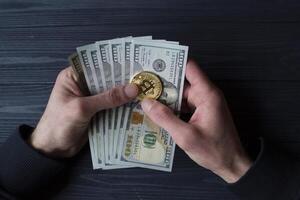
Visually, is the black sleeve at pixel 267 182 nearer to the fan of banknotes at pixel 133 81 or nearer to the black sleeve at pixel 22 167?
the fan of banknotes at pixel 133 81

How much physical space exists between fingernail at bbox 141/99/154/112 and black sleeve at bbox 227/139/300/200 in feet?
0.78

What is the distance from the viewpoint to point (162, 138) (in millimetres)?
1097

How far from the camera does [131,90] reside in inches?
40.8

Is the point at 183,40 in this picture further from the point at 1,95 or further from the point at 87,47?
the point at 1,95

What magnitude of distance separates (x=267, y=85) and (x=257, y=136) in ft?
0.40

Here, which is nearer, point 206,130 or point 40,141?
point 206,130

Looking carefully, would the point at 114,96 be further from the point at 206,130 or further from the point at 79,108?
A: the point at 206,130

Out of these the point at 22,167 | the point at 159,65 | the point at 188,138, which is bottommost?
the point at 22,167

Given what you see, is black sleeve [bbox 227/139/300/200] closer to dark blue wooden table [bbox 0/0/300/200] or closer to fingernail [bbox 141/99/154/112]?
dark blue wooden table [bbox 0/0/300/200]

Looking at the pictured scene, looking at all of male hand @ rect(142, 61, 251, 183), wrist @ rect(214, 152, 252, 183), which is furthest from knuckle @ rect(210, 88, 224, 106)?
wrist @ rect(214, 152, 252, 183)

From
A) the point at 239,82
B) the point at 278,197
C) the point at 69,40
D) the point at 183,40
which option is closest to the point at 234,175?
the point at 278,197

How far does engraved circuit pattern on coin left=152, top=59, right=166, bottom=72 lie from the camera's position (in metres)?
1.07

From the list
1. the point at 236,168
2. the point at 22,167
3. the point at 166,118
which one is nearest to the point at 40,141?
the point at 22,167

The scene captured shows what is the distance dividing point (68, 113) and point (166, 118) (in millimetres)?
213
